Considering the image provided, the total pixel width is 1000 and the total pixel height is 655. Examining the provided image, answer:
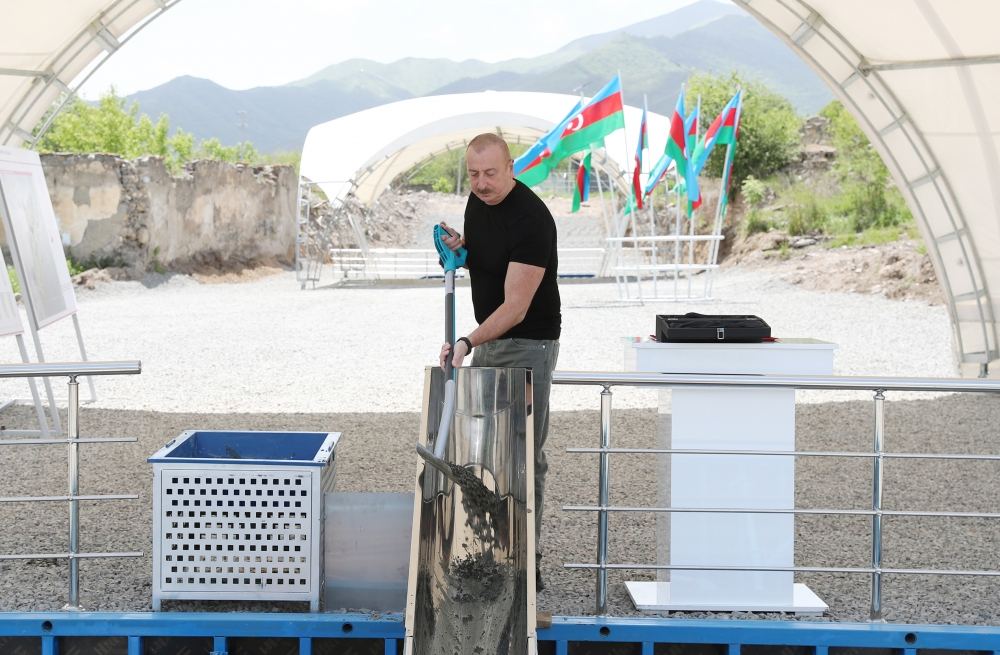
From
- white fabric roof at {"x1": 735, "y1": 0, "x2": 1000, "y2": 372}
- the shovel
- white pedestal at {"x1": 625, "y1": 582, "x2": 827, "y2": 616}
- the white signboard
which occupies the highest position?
white fabric roof at {"x1": 735, "y1": 0, "x2": 1000, "y2": 372}

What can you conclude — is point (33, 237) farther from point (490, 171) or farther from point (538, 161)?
point (538, 161)

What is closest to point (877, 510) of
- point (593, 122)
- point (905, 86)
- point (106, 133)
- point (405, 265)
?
point (905, 86)

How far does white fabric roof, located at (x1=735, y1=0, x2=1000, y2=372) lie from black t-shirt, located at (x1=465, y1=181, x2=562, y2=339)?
5.21 m

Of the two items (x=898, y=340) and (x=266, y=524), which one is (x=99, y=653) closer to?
(x=266, y=524)

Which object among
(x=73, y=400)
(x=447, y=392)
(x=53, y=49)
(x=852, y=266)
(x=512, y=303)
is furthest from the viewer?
(x=852, y=266)

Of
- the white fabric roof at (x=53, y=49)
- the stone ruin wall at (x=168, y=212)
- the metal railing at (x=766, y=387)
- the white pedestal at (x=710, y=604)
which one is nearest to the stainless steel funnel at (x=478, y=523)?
the metal railing at (x=766, y=387)

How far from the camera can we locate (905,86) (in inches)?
360

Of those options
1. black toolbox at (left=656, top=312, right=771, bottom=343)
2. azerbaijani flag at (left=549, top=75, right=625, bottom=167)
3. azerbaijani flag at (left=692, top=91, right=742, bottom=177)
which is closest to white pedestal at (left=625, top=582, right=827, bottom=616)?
black toolbox at (left=656, top=312, right=771, bottom=343)

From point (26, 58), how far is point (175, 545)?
695cm

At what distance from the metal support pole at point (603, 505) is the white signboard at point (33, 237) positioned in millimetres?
4915

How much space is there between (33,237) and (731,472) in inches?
231

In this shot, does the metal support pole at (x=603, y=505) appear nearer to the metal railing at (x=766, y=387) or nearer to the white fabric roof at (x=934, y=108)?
the metal railing at (x=766, y=387)

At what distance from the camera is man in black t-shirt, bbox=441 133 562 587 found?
3.73 metres

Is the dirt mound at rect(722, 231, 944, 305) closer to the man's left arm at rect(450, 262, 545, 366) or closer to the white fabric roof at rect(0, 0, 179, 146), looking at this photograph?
the white fabric roof at rect(0, 0, 179, 146)
